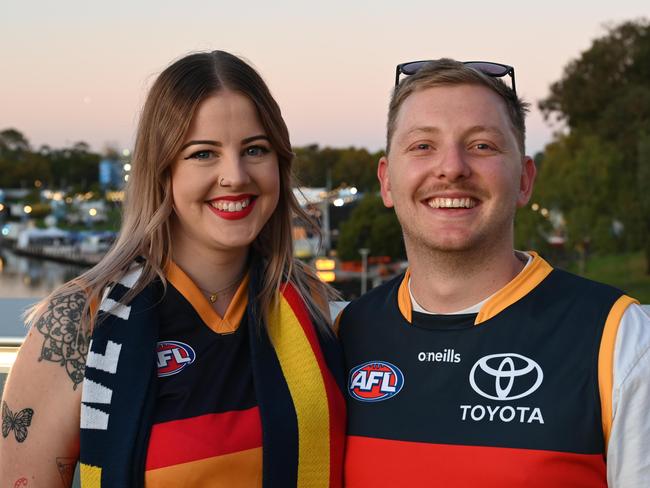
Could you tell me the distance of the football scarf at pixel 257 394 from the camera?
2150mm

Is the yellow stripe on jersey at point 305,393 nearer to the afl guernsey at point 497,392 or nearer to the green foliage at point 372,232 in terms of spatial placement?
the afl guernsey at point 497,392

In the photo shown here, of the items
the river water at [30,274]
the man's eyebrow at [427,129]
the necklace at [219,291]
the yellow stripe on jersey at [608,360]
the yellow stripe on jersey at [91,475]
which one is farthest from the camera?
the river water at [30,274]

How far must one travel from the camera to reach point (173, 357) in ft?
7.55

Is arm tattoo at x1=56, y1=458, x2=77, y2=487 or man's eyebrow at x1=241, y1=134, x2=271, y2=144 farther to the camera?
man's eyebrow at x1=241, y1=134, x2=271, y2=144

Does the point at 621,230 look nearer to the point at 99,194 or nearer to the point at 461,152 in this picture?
the point at 461,152

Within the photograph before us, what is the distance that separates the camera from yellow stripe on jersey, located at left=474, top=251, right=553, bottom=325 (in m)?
2.28

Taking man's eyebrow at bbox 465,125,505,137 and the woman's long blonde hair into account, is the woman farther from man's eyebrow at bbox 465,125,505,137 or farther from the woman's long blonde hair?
man's eyebrow at bbox 465,125,505,137

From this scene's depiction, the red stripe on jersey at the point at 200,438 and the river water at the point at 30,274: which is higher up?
the red stripe on jersey at the point at 200,438

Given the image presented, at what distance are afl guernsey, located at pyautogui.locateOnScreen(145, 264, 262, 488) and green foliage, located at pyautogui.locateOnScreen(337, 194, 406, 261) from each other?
5213 centimetres

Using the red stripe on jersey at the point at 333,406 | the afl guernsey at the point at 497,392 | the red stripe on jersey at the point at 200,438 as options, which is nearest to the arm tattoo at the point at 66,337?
the red stripe on jersey at the point at 200,438

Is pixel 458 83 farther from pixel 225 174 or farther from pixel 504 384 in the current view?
pixel 504 384

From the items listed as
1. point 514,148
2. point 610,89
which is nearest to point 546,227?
point 610,89

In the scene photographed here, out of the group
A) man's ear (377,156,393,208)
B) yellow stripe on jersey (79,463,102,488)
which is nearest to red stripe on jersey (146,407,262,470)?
yellow stripe on jersey (79,463,102,488)

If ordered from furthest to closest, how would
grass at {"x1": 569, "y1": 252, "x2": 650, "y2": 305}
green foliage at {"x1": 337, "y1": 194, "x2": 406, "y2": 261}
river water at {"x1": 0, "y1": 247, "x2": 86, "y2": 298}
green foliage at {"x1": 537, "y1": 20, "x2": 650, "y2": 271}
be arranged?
river water at {"x1": 0, "y1": 247, "x2": 86, "y2": 298} < green foliage at {"x1": 337, "y1": 194, "x2": 406, "y2": 261} < grass at {"x1": 569, "y1": 252, "x2": 650, "y2": 305} < green foliage at {"x1": 537, "y1": 20, "x2": 650, "y2": 271}
